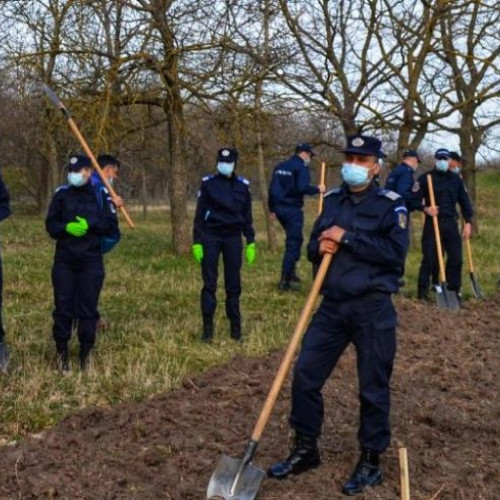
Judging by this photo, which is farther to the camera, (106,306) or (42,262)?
(42,262)

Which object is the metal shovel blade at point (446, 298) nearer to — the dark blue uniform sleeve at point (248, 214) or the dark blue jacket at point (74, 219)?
the dark blue uniform sleeve at point (248, 214)

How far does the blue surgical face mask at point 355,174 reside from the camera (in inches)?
183

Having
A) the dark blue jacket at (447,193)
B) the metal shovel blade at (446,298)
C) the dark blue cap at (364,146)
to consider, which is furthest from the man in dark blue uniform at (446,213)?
the dark blue cap at (364,146)

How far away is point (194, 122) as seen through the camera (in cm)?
1884

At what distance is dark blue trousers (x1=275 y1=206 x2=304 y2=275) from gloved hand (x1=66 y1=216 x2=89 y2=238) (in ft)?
15.6

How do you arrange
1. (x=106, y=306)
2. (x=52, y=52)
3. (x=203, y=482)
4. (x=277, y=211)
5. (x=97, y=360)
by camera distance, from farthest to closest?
(x=52, y=52) < (x=277, y=211) < (x=106, y=306) < (x=97, y=360) < (x=203, y=482)

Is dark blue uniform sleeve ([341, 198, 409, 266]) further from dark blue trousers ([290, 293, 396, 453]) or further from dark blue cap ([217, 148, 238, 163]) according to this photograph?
dark blue cap ([217, 148, 238, 163])

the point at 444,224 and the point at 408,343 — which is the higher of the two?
the point at 444,224

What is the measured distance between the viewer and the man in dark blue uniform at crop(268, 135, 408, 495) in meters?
4.53

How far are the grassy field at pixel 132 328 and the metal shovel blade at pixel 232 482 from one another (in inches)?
73.3

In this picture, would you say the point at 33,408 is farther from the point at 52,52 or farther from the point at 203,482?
the point at 52,52

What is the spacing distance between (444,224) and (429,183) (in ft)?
2.03

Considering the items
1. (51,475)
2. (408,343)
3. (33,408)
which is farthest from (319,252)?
(408,343)

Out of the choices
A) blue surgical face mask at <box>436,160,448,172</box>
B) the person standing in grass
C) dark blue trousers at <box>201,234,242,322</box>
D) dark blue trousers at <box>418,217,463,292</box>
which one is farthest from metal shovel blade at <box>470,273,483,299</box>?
the person standing in grass
